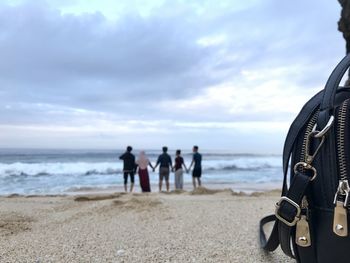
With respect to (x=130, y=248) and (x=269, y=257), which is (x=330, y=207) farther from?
(x=130, y=248)

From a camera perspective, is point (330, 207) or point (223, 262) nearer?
point (330, 207)

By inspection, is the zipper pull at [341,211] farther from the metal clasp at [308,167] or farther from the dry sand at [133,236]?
the dry sand at [133,236]

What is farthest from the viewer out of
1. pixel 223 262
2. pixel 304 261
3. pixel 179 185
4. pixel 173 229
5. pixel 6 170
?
pixel 6 170

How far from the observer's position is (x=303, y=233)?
1367 millimetres

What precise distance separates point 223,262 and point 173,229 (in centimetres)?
145

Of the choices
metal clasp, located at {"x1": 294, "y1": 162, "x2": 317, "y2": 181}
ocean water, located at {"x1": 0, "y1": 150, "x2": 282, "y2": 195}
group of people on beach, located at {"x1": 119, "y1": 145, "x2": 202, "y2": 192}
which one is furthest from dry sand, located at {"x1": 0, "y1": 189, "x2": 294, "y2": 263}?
ocean water, located at {"x1": 0, "y1": 150, "x2": 282, "y2": 195}

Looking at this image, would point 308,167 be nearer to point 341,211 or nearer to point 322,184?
point 322,184

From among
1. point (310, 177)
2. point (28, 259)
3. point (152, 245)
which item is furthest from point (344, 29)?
point (28, 259)

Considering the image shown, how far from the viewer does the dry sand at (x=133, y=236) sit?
9.62 ft

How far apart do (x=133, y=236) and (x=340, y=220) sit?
2.81 metres

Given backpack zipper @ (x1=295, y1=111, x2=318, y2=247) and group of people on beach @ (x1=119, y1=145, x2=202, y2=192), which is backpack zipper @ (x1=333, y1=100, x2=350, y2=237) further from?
group of people on beach @ (x1=119, y1=145, x2=202, y2=192)

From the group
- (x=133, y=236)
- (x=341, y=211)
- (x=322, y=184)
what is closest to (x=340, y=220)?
(x=341, y=211)

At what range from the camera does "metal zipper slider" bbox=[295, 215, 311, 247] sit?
1.35 meters

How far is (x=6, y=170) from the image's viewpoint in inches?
1009
